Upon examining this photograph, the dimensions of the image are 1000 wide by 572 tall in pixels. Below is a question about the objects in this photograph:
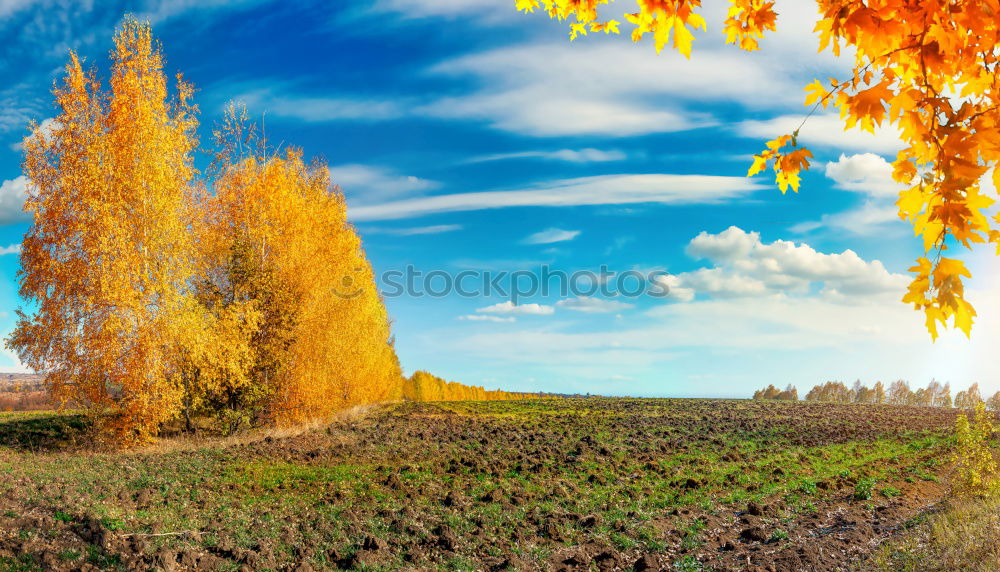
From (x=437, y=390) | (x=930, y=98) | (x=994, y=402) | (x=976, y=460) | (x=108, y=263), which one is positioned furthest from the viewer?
(x=994, y=402)

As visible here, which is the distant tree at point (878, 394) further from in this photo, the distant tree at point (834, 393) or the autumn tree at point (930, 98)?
the autumn tree at point (930, 98)

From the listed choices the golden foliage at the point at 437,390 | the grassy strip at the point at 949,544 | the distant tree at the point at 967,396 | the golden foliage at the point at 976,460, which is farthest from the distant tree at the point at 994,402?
the grassy strip at the point at 949,544

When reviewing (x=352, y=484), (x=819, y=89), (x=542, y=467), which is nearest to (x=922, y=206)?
(x=819, y=89)

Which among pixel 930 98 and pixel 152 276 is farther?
pixel 152 276

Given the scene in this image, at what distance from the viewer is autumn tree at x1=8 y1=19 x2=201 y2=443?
16.8 metres

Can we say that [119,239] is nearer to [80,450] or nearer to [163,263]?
[163,263]

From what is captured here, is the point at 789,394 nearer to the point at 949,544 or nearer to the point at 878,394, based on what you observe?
the point at 878,394

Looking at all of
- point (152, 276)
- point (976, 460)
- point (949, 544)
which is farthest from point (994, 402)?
point (152, 276)

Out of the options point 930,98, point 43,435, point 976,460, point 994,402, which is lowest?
point 994,402

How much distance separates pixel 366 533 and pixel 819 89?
793 cm

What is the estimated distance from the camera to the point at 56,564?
21.7ft

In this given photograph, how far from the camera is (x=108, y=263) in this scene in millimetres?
16625

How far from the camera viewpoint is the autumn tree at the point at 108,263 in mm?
16797

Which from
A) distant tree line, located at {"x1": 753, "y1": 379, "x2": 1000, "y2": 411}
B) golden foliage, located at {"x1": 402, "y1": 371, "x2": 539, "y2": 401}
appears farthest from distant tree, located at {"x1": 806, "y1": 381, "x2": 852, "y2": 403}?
golden foliage, located at {"x1": 402, "y1": 371, "x2": 539, "y2": 401}
